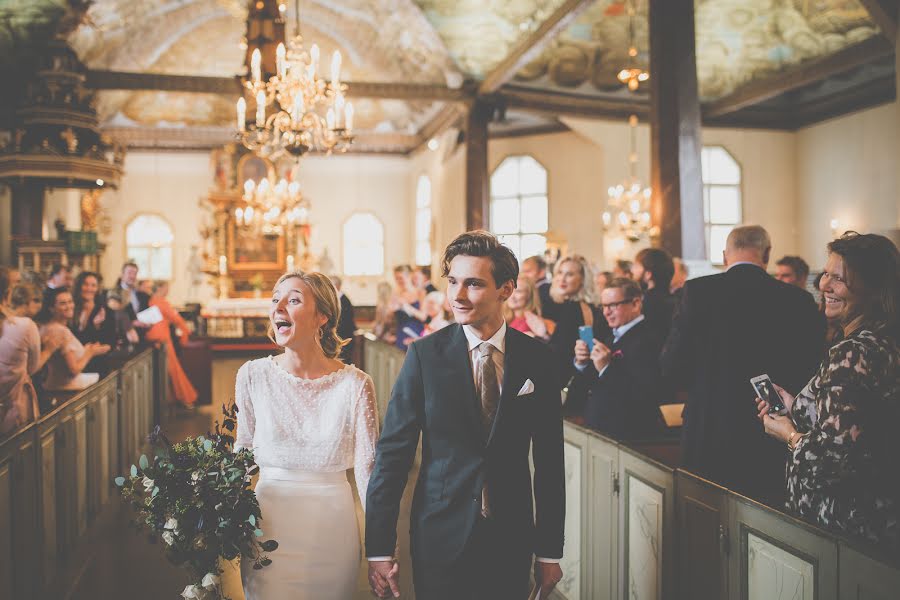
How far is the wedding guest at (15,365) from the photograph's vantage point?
13.8 feet

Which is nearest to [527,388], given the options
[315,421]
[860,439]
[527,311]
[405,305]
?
[315,421]

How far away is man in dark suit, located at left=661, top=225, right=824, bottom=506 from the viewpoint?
10.3 feet

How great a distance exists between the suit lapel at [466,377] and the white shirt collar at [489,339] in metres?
0.02

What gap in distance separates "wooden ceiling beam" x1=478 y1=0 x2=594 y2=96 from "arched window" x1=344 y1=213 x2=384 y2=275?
882 cm

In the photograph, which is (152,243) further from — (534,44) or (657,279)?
(657,279)

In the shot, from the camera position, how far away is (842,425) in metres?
2.23

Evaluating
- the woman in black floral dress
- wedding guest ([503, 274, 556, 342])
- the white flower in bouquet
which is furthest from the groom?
wedding guest ([503, 274, 556, 342])

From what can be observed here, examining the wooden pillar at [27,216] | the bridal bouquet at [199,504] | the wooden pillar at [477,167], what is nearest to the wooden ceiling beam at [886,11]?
the bridal bouquet at [199,504]

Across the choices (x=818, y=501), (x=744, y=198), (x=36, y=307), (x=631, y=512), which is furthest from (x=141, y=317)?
(x=744, y=198)

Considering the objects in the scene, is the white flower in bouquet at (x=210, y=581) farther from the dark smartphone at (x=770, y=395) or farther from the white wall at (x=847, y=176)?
the white wall at (x=847, y=176)

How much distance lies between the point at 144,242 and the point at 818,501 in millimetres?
21412

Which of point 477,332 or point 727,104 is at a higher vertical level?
point 727,104

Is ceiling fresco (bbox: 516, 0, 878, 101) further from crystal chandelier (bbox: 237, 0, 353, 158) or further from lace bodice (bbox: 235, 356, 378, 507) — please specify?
lace bodice (bbox: 235, 356, 378, 507)

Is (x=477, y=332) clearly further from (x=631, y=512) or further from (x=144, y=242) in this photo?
(x=144, y=242)
